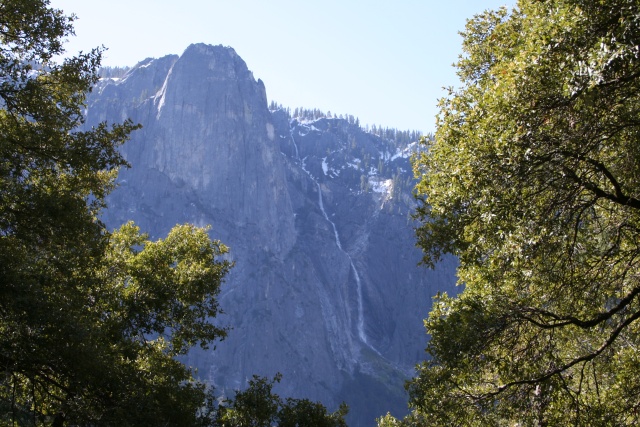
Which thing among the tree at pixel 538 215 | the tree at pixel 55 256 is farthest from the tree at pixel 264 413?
the tree at pixel 538 215

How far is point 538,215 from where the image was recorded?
1064 cm

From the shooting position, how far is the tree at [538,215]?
9305 mm

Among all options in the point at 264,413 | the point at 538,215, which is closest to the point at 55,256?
the point at 264,413

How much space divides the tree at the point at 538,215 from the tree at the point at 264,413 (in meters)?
6.84

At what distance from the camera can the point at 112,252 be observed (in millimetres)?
20047

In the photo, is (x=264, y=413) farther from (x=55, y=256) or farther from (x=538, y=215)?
(x=538, y=215)

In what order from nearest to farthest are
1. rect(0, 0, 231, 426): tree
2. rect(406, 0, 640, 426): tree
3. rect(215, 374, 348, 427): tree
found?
rect(406, 0, 640, 426): tree, rect(0, 0, 231, 426): tree, rect(215, 374, 348, 427): tree

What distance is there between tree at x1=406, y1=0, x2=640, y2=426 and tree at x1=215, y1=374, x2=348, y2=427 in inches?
269

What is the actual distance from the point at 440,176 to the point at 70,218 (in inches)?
321

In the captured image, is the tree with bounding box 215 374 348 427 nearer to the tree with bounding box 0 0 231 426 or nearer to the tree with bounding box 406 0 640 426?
the tree with bounding box 0 0 231 426

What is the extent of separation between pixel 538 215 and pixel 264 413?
12.3 meters

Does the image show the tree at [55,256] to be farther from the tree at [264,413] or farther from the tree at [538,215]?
the tree at [538,215]

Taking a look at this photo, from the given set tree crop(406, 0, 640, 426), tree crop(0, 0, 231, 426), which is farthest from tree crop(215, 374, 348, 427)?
tree crop(406, 0, 640, 426)

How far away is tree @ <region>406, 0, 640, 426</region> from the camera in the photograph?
930 cm
